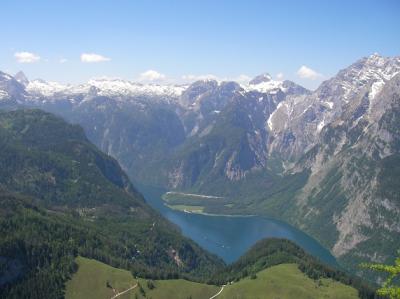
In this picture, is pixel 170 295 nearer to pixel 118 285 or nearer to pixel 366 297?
pixel 118 285

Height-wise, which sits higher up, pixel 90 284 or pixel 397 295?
pixel 397 295

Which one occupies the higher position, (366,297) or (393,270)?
(393,270)

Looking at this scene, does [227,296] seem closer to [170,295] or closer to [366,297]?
[170,295]

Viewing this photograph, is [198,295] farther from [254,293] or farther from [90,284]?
[90,284]

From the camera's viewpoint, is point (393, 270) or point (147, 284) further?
point (147, 284)

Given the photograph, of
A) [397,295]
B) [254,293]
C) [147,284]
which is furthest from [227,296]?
[397,295]

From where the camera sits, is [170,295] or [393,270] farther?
[170,295]

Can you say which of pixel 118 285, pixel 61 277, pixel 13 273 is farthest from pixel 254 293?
pixel 13 273
